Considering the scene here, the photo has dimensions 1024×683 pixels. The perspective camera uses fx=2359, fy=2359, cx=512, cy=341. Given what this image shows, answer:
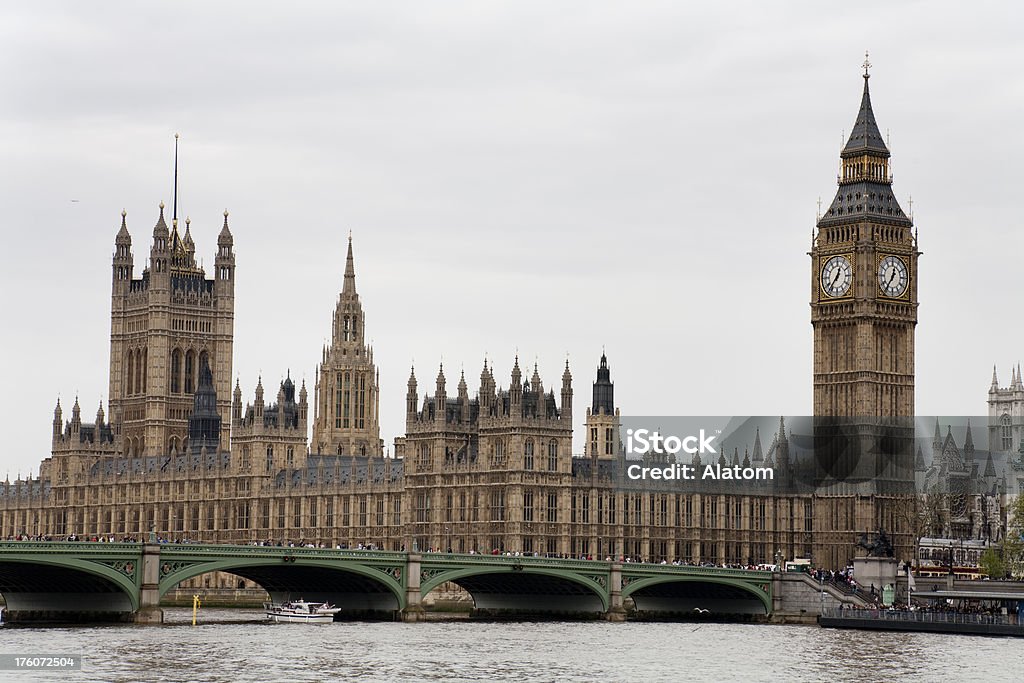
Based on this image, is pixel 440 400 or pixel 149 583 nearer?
pixel 149 583

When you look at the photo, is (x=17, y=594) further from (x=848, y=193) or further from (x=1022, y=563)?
(x=848, y=193)

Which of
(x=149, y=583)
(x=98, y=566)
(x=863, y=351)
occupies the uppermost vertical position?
(x=863, y=351)

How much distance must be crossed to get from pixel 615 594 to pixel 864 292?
4695 cm

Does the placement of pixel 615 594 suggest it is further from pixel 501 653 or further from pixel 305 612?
pixel 501 653

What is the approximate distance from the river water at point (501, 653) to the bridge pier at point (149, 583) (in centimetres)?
144

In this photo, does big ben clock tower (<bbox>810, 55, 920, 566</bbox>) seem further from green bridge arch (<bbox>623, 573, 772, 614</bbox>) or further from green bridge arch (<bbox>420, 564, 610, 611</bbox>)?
→ green bridge arch (<bbox>420, 564, 610, 611</bbox>)

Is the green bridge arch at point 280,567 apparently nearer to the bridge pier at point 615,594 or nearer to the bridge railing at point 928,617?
the bridge pier at point 615,594

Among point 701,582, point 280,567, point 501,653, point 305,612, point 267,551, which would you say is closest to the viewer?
point 501,653

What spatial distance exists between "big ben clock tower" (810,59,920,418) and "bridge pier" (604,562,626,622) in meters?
42.1

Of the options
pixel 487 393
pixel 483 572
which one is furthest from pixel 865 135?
pixel 483 572

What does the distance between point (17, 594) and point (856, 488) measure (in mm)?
70620

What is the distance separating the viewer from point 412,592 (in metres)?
129

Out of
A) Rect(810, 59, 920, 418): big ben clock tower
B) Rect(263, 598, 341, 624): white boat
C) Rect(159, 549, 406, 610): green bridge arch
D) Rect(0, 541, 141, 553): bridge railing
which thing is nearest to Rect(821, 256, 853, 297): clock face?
Rect(810, 59, 920, 418): big ben clock tower

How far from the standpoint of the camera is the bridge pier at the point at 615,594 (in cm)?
13662
